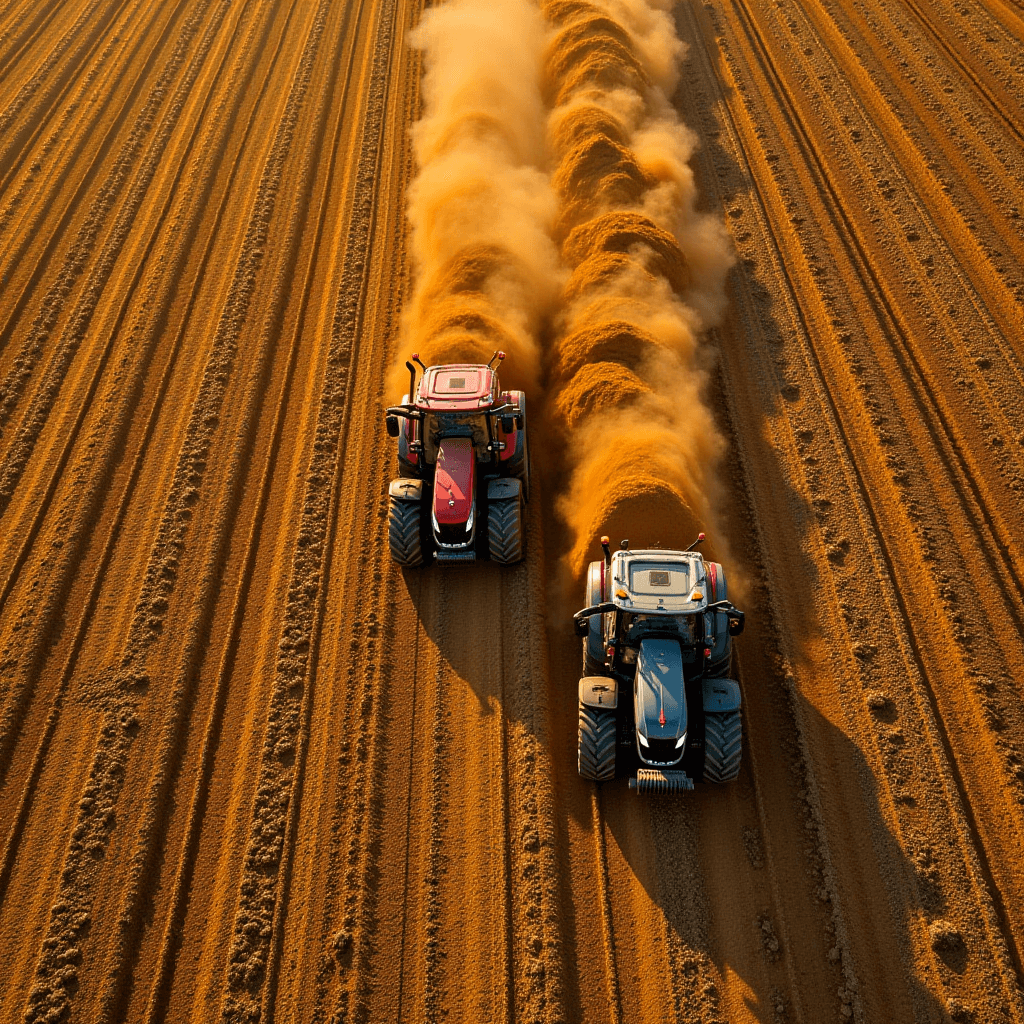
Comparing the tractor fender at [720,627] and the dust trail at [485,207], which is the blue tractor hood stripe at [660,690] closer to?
the tractor fender at [720,627]

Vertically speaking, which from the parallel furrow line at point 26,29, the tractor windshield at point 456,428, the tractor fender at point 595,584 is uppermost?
the parallel furrow line at point 26,29

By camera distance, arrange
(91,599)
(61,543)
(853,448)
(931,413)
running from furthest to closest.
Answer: (931,413) < (853,448) < (61,543) < (91,599)

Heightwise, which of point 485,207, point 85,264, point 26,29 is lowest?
point 85,264

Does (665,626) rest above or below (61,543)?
above

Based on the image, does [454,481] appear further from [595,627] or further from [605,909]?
[605,909]

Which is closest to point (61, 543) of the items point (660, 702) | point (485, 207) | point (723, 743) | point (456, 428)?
point (456, 428)

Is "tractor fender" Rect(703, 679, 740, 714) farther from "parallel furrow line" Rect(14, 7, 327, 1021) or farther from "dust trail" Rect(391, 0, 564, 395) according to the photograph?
"parallel furrow line" Rect(14, 7, 327, 1021)

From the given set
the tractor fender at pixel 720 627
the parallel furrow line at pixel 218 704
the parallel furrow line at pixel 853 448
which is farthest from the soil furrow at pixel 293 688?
the parallel furrow line at pixel 853 448
